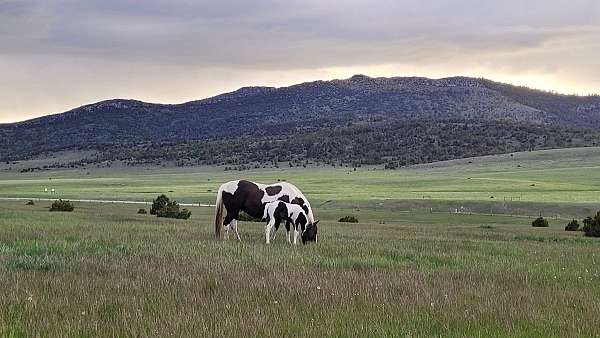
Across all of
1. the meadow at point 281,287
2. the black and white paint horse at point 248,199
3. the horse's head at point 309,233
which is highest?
the black and white paint horse at point 248,199

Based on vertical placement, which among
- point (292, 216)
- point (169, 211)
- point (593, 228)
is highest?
point (292, 216)

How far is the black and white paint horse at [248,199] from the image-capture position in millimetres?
22266

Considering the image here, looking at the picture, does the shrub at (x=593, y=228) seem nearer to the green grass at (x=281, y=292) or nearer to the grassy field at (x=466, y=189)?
the green grass at (x=281, y=292)

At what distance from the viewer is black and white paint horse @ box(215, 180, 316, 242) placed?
877 inches

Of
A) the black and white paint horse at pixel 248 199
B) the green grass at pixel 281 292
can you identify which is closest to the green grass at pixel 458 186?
the black and white paint horse at pixel 248 199

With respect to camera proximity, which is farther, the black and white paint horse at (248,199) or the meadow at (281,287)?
the black and white paint horse at (248,199)

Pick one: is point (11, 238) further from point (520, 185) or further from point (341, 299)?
point (520, 185)

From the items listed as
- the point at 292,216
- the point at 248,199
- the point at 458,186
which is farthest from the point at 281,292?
the point at 458,186

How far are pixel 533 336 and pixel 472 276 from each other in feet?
16.5

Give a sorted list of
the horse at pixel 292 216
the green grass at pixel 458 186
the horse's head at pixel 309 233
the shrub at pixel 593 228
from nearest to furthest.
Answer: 1. the horse at pixel 292 216
2. the horse's head at pixel 309 233
3. the shrub at pixel 593 228
4. the green grass at pixel 458 186

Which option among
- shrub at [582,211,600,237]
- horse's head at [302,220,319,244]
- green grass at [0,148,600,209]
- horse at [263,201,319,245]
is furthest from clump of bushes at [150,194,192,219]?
green grass at [0,148,600,209]

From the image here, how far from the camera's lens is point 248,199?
22.4 meters

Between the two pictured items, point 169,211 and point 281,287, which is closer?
point 281,287

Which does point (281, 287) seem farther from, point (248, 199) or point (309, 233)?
point (248, 199)
